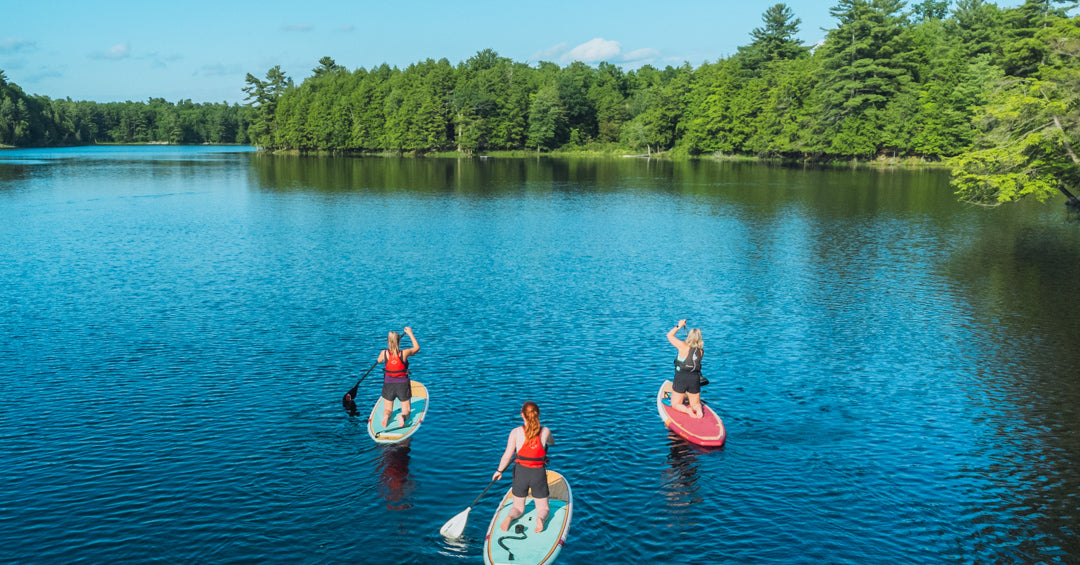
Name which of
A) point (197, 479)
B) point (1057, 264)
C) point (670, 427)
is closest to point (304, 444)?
point (197, 479)

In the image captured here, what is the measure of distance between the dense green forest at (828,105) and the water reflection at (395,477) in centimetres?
4582

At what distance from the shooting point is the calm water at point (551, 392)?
1509cm

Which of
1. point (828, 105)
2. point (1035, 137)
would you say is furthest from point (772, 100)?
point (1035, 137)

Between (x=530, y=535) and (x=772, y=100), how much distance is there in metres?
141

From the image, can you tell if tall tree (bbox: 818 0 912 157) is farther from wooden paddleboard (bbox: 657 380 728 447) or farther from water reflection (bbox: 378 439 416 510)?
water reflection (bbox: 378 439 416 510)

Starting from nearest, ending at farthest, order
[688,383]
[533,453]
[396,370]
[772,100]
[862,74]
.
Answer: [533,453] → [396,370] → [688,383] → [862,74] → [772,100]

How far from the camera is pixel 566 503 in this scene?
48.3 feet

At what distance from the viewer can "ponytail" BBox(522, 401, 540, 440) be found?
516 inches

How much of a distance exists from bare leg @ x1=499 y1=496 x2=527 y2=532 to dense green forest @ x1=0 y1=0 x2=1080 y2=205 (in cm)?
4636

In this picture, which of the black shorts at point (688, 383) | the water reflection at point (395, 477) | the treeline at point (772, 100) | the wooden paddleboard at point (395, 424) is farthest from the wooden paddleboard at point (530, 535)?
the treeline at point (772, 100)

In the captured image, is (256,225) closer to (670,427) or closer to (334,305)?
(334,305)

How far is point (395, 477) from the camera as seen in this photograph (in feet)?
56.6

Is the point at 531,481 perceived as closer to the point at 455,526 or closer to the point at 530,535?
the point at 530,535

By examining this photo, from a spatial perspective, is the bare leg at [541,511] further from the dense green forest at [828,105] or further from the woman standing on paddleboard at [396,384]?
the dense green forest at [828,105]
